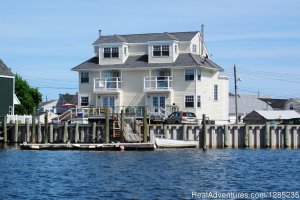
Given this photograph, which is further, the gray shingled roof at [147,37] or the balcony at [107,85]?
the gray shingled roof at [147,37]

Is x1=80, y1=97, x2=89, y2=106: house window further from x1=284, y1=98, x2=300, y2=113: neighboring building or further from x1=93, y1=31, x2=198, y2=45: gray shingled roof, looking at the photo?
x1=284, y1=98, x2=300, y2=113: neighboring building

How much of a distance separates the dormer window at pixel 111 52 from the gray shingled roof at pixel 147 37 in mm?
874

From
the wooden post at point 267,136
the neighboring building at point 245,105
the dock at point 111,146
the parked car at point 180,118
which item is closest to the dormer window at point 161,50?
the parked car at point 180,118

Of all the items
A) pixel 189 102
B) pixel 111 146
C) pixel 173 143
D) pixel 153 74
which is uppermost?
pixel 153 74

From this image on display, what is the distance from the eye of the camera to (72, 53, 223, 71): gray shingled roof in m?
73.3

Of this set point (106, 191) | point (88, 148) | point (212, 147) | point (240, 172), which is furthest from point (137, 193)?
point (212, 147)

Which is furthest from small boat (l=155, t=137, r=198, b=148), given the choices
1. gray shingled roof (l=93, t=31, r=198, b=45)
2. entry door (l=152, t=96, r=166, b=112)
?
gray shingled roof (l=93, t=31, r=198, b=45)

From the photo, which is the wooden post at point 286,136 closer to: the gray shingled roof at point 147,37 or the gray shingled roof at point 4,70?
the gray shingled roof at point 147,37

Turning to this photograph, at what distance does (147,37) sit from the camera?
76625 millimetres

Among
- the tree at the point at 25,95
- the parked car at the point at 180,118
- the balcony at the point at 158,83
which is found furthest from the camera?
the tree at the point at 25,95

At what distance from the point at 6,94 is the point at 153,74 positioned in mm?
16864

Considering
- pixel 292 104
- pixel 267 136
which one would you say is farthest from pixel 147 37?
pixel 292 104

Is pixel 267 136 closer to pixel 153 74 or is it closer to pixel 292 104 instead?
pixel 153 74

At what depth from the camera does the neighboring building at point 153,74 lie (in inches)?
2879
